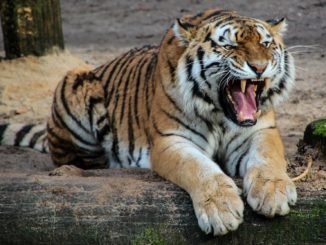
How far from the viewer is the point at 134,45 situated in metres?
8.83

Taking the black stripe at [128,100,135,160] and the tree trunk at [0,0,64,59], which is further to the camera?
the tree trunk at [0,0,64,59]

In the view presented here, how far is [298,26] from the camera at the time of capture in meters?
9.01

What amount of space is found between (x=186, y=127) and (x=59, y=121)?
136 cm

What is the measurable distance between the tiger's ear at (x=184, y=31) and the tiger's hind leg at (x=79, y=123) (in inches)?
45.2

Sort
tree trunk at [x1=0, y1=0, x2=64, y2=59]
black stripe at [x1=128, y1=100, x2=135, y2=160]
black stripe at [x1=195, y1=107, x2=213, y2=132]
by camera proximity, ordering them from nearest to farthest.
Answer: black stripe at [x1=195, y1=107, x2=213, y2=132], black stripe at [x1=128, y1=100, x2=135, y2=160], tree trunk at [x1=0, y1=0, x2=64, y2=59]

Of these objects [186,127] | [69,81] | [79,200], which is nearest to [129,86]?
[69,81]

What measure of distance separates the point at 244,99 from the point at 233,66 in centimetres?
19

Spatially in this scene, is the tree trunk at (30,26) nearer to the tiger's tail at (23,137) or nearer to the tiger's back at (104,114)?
the tiger's tail at (23,137)

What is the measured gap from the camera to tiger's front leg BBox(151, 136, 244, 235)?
3152 mm

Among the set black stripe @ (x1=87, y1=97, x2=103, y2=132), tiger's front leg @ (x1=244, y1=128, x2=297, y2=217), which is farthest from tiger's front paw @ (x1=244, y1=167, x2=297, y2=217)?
black stripe @ (x1=87, y1=97, x2=103, y2=132)

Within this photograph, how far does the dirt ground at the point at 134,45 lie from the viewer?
578 cm

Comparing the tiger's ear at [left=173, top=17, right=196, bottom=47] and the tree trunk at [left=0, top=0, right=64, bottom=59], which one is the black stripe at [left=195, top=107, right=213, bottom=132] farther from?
the tree trunk at [left=0, top=0, right=64, bottom=59]

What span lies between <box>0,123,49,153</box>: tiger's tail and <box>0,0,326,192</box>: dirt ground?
110 millimetres

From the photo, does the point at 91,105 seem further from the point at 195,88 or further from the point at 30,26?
the point at 30,26
